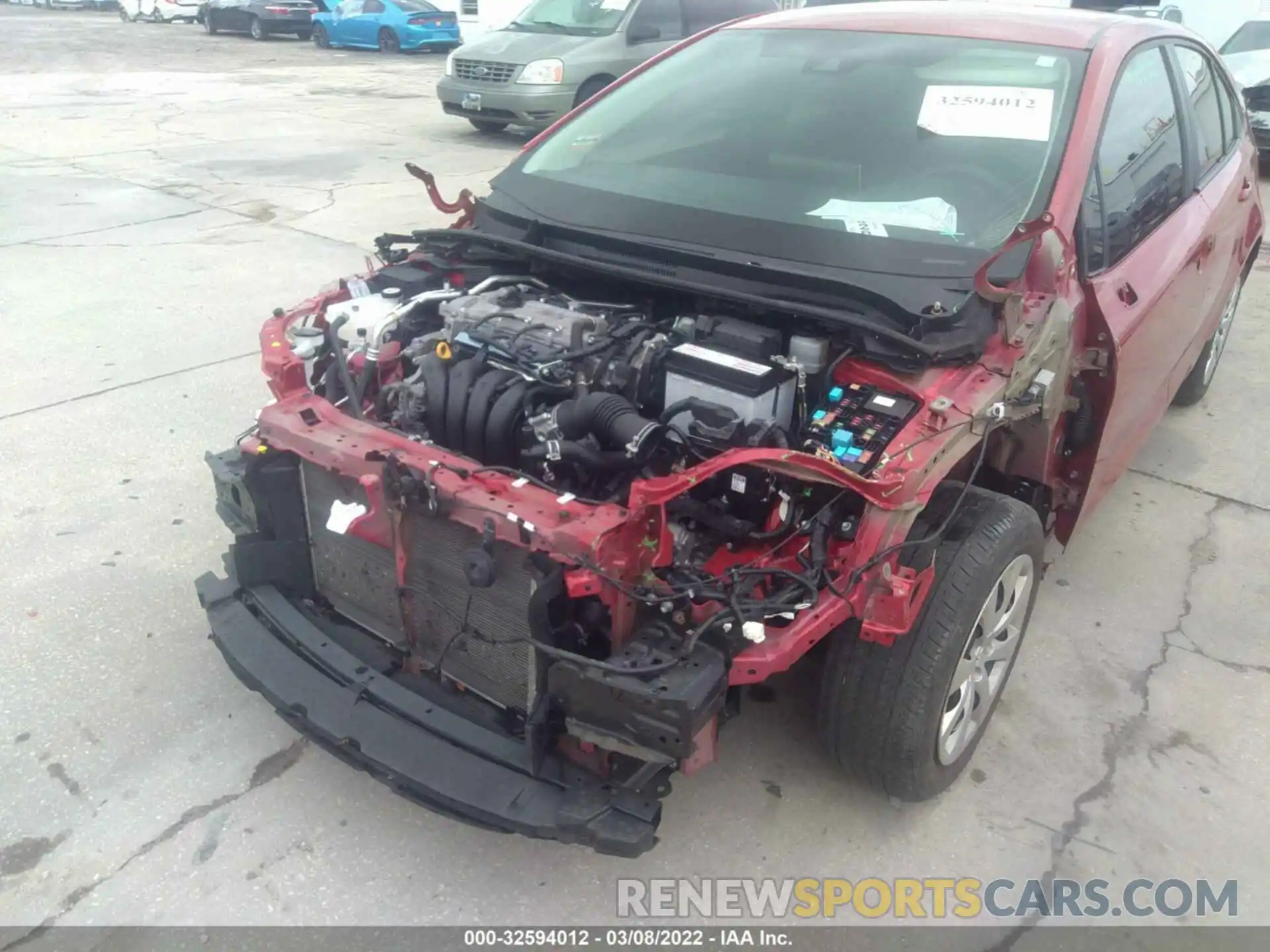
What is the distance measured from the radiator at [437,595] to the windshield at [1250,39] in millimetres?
12237

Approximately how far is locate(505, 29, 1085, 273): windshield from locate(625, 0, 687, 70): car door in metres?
7.54

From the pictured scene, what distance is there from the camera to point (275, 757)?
256 centimetres

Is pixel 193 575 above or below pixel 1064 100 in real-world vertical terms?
below

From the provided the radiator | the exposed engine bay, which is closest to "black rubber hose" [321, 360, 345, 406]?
the exposed engine bay

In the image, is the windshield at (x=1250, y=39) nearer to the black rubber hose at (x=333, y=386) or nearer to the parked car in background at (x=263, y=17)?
the black rubber hose at (x=333, y=386)

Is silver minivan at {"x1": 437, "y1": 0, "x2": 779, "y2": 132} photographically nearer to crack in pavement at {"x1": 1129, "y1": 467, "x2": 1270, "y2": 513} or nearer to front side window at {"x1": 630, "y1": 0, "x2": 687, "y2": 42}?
front side window at {"x1": 630, "y1": 0, "x2": 687, "y2": 42}

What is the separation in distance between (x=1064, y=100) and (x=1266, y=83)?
9177 millimetres

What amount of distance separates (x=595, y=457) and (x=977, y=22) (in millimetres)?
2076

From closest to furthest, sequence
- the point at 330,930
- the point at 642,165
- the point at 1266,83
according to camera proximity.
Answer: the point at 330,930 → the point at 642,165 → the point at 1266,83

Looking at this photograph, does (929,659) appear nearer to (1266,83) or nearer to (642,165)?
(642,165)

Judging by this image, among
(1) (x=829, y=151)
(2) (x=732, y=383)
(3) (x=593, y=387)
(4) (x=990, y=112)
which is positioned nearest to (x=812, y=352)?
(2) (x=732, y=383)

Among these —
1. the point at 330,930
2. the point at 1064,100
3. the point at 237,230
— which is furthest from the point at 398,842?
the point at 237,230

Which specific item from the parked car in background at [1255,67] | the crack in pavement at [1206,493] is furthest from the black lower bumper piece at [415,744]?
the parked car in background at [1255,67]

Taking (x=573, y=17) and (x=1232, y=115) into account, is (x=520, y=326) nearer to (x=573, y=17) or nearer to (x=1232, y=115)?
(x=1232, y=115)
